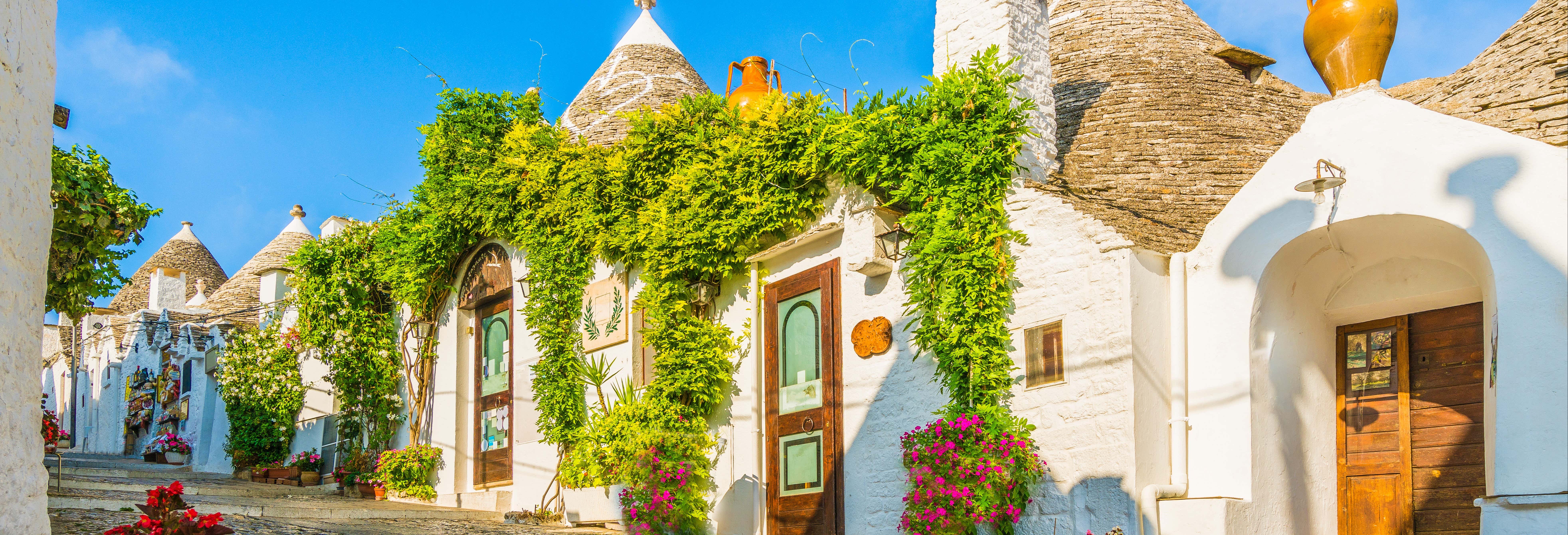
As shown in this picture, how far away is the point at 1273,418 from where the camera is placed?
7.27 m

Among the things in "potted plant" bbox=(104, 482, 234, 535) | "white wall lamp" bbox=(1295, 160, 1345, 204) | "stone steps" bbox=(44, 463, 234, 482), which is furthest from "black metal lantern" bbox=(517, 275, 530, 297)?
"white wall lamp" bbox=(1295, 160, 1345, 204)

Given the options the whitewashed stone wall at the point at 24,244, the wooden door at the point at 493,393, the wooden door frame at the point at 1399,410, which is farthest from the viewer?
the wooden door at the point at 493,393

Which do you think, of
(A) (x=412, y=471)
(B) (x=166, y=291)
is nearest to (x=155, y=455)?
(A) (x=412, y=471)

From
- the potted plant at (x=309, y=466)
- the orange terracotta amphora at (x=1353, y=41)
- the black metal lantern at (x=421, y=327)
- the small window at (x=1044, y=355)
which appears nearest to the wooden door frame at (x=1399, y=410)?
the orange terracotta amphora at (x=1353, y=41)

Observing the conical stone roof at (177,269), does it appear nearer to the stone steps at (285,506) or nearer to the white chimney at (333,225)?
the white chimney at (333,225)

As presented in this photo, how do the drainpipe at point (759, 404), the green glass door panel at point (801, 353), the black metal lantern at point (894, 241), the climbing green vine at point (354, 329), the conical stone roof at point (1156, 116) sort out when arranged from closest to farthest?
the conical stone roof at point (1156, 116), the black metal lantern at point (894, 241), the green glass door panel at point (801, 353), the drainpipe at point (759, 404), the climbing green vine at point (354, 329)

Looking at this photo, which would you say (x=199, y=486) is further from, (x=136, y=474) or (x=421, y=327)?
(x=421, y=327)

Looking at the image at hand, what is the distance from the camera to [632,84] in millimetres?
16375

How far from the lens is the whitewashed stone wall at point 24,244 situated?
15.5ft

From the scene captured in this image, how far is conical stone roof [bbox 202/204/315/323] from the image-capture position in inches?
963

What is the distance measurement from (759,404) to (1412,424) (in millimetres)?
5133

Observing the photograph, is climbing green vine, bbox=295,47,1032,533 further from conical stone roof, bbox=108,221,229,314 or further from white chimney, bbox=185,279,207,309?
A: conical stone roof, bbox=108,221,229,314

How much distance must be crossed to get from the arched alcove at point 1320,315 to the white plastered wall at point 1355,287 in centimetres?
1

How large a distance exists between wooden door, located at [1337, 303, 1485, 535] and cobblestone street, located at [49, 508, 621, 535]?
247 inches
